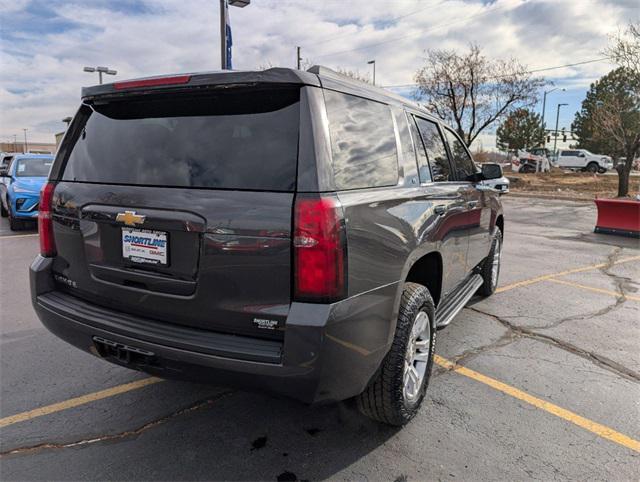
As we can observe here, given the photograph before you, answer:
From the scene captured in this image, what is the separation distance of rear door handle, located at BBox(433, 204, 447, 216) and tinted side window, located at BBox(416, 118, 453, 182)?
0.25m

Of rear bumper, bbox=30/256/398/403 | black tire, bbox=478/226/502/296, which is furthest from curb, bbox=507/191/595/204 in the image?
rear bumper, bbox=30/256/398/403

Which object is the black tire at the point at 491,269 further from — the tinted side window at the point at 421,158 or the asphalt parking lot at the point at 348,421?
the tinted side window at the point at 421,158

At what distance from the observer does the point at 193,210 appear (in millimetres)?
2188

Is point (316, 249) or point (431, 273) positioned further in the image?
point (431, 273)

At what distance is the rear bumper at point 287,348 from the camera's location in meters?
2.03

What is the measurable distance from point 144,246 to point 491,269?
13.8ft

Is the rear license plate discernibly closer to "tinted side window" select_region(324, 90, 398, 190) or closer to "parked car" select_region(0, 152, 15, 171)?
"tinted side window" select_region(324, 90, 398, 190)

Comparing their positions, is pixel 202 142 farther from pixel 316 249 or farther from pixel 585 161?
pixel 585 161

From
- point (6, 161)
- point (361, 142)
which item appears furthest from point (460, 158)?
point (6, 161)

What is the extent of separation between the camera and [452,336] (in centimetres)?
432

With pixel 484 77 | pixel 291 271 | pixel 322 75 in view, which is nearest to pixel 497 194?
pixel 322 75

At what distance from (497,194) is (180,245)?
4.04 metres

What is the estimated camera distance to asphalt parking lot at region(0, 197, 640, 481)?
2.46 m

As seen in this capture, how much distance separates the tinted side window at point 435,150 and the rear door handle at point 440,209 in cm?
25
